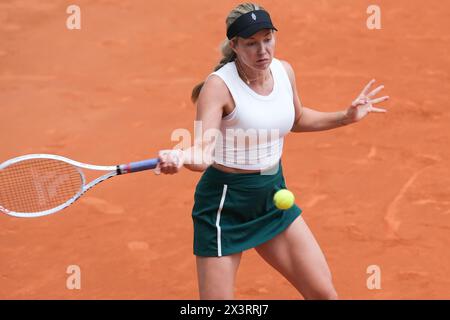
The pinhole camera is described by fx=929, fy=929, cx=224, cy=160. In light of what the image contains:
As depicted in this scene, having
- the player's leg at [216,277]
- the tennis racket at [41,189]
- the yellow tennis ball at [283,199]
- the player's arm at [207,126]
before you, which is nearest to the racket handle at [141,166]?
the tennis racket at [41,189]

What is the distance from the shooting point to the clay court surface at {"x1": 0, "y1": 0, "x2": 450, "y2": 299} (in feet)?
21.2

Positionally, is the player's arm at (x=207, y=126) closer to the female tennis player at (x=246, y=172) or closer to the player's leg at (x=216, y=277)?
the female tennis player at (x=246, y=172)

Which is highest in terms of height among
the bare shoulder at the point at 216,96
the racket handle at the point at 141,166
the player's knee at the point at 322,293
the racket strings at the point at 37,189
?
the bare shoulder at the point at 216,96

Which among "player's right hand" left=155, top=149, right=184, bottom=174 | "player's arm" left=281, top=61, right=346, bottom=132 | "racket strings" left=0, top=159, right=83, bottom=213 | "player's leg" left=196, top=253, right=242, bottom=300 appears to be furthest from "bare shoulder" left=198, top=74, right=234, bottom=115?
"racket strings" left=0, top=159, right=83, bottom=213

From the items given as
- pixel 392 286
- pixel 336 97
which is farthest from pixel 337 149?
pixel 392 286

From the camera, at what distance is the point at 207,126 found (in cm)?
429

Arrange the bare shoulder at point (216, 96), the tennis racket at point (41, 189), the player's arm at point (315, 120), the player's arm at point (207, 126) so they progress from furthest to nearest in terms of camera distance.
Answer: the player's arm at point (315, 120)
the tennis racket at point (41, 189)
the bare shoulder at point (216, 96)
the player's arm at point (207, 126)

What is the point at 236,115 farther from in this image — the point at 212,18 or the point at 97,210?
the point at 212,18

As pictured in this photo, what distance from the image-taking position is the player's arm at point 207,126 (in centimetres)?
425

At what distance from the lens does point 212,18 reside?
11.0 meters

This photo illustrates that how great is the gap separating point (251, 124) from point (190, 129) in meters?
A: 4.12

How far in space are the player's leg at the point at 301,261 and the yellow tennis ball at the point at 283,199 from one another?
14cm

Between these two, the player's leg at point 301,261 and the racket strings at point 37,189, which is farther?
the racket strings at point 37,189

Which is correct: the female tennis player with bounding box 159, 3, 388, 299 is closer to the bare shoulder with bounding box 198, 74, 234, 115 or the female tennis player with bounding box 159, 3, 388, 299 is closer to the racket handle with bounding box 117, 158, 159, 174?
the bare shoulder with bounding box 198, 74, 234, 115
